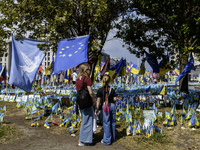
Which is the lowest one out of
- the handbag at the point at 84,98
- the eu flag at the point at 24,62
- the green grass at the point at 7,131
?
the green grass at the point at 7,131

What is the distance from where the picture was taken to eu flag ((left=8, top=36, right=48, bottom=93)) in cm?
672

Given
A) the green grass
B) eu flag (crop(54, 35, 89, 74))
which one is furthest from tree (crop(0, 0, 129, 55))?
the green grass

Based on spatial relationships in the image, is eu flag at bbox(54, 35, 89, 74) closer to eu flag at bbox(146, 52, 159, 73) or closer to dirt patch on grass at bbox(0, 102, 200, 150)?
dirt patch on grass at bbox(0, 102, 200, 150)

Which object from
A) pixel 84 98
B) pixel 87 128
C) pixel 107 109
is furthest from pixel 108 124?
pixel 84 98

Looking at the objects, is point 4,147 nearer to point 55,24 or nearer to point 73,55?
point 73,55

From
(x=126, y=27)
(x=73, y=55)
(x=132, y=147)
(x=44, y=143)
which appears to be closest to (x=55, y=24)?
(x=73, y=55)

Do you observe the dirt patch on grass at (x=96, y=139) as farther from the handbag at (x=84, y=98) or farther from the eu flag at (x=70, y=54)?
the eu flag at (x=70, y=54)

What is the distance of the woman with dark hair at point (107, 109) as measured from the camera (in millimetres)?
5273

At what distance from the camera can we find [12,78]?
21.8 ft

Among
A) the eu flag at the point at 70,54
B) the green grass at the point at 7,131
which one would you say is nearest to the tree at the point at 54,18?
the eu flag at the point at 70,54

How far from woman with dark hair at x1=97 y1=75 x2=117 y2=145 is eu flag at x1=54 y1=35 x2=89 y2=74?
199cm

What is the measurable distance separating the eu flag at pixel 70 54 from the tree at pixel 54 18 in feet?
5.97

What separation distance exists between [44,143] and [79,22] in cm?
713

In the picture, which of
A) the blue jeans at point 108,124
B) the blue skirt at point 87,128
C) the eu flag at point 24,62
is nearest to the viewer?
the blue skirt at point 87,128
